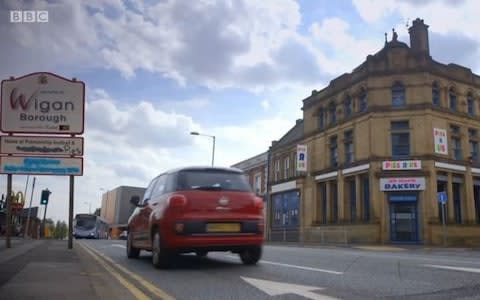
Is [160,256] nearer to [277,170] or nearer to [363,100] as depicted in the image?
[363,100]

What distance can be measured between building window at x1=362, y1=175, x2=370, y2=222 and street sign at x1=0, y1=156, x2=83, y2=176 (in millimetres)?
24278

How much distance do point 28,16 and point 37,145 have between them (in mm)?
4655

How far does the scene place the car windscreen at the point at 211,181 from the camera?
8320 mm

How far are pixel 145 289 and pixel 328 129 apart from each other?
112ft

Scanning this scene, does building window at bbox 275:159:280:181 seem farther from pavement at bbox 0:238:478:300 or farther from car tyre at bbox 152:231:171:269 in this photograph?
pavement at bbox 0:238:478:300

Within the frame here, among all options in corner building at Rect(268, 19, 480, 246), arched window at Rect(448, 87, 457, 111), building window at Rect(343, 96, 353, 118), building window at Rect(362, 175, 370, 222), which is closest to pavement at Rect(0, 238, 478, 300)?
corner building at Rect(268, 19, 480, 246)

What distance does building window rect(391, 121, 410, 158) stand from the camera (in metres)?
33.0

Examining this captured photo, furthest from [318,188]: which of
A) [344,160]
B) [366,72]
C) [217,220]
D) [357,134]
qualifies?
[217,220]

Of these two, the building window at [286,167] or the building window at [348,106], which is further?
the building window at [286,167]

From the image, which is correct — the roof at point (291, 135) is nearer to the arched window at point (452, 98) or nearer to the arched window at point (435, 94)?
the arched window at point (435, 94)

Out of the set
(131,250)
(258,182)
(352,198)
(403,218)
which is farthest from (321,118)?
(131,250)

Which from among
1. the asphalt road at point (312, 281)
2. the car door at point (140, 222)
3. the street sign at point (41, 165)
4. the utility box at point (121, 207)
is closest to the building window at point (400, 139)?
the utility box at point (121, 207)

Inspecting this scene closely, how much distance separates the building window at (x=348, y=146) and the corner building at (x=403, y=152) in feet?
0.25

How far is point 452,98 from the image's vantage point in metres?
34.9
